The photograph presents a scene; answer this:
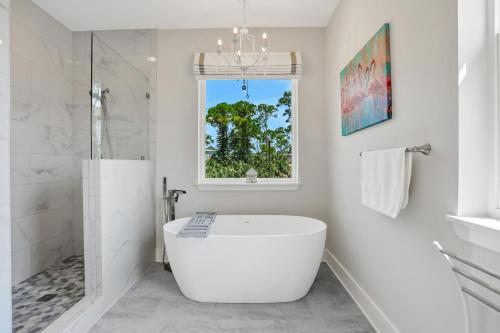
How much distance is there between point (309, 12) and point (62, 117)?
9.13ft

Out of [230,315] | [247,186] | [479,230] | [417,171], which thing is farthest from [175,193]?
[479,230]

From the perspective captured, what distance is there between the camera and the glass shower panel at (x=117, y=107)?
218 centimetres

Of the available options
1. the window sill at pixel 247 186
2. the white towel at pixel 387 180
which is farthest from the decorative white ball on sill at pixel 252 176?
the white towel at pixel 387 180

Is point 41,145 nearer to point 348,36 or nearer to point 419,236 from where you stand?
point 348,36

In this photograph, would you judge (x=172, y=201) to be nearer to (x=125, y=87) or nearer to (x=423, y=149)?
(x=125, y=87)

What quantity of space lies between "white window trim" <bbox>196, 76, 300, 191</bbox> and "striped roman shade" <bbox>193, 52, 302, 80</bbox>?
4.9 inches

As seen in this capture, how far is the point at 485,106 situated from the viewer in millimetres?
1104

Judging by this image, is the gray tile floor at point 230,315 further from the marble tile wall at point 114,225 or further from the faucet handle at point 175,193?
the faucet handle at point 175,193

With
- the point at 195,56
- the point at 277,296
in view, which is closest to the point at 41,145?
the point at 195,56

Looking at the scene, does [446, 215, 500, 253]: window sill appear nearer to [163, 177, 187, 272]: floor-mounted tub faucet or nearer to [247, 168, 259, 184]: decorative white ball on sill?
[247, 168, 259, 184]: decorative white ball on sill

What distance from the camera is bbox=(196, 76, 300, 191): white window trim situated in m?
3.03
